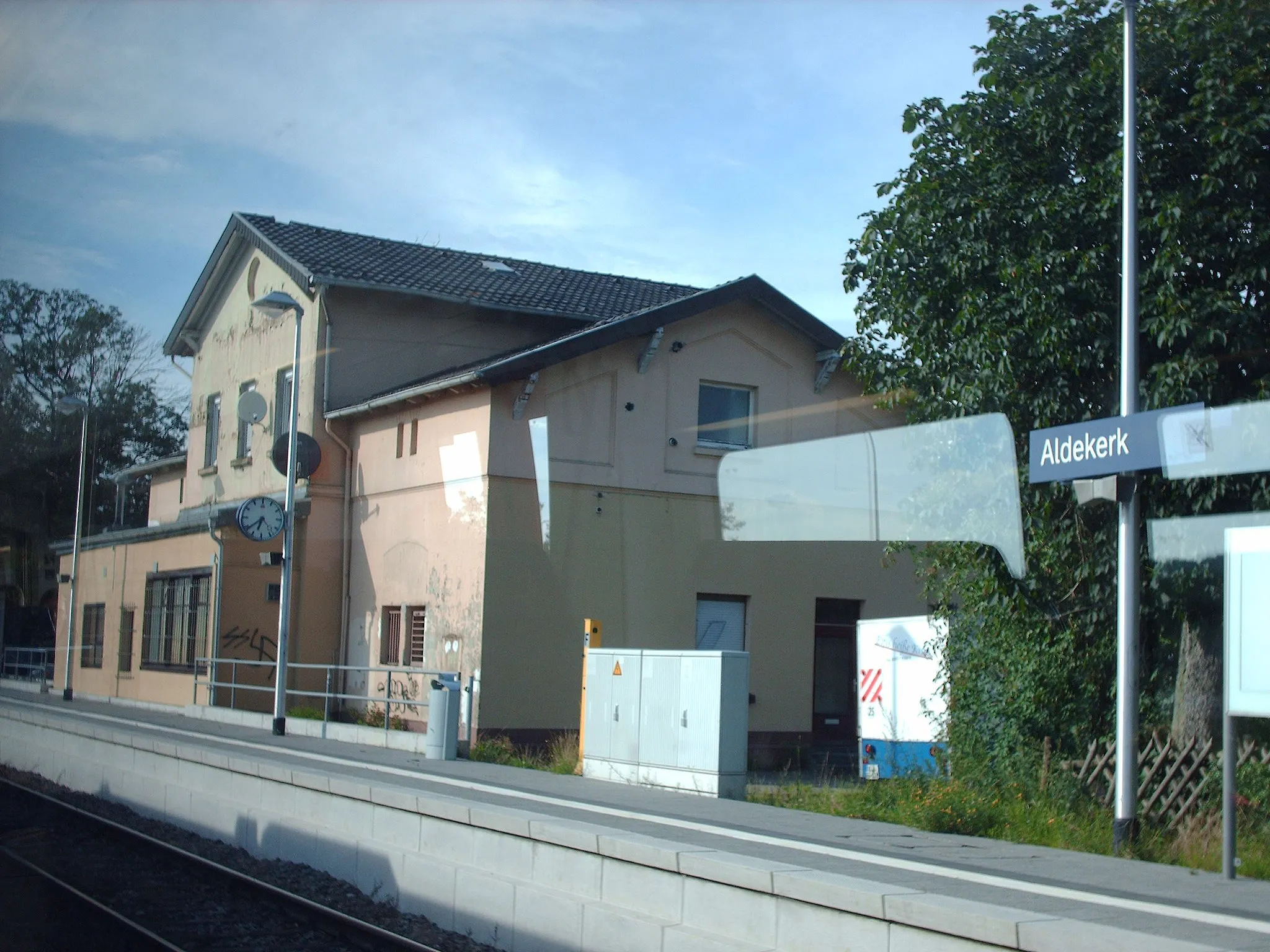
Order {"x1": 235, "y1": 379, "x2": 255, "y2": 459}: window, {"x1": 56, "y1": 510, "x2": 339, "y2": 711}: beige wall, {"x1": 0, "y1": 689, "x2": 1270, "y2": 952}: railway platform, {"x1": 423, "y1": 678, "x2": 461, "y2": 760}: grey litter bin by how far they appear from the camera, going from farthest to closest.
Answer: {"x1": 235, "y1": 379, "x2": 255, "y2": 459}: window
{"x1": 56, "y1": 510, "x2": 339, "y2": 711}: beige wall
{"x1": 423, "y1": 678, "x2": 461, "y2": 760}: grey litter bin
{"x1": 0, "y1": 689, "x2": 1270, "y2": 952}: railway platform

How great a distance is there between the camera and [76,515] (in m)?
26.3

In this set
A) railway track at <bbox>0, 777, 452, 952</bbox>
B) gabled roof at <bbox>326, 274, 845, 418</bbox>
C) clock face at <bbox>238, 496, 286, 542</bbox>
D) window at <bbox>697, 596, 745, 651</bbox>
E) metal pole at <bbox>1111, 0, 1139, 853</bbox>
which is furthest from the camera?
window at <bbox>697, 596, 745, 651</bbox>

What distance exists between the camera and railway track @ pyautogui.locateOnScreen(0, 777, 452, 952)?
8375 millimetres

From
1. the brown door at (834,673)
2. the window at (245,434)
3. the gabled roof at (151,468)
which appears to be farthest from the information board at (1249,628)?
the gabled roof at (151,468)

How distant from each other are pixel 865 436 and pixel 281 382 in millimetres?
12984

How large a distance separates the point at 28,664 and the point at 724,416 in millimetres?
22607

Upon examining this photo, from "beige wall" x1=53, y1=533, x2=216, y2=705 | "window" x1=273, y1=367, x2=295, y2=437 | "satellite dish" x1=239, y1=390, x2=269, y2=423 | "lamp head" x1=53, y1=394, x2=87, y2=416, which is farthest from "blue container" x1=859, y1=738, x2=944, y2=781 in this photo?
"satellite dish" x1=239, y1=390, x2=269, y2=423

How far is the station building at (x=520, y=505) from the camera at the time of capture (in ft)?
62.3

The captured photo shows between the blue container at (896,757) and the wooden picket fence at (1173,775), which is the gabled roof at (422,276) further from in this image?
the wooden picket fence at (1173,775)

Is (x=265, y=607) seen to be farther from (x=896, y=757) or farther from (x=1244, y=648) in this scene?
(x=1244, y=648)

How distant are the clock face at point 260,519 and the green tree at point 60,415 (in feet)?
10.9

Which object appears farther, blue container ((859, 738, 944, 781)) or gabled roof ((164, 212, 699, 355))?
gabled roof ((164, 212, 699, 355))

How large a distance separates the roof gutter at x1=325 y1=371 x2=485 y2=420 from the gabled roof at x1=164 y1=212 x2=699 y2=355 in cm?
236

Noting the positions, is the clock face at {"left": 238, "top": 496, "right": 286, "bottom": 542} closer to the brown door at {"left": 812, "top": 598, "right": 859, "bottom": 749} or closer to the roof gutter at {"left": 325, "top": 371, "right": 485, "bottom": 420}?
the roof gutter at {"left": 325, "top": 371, "right": 485, "bottom": 420}
